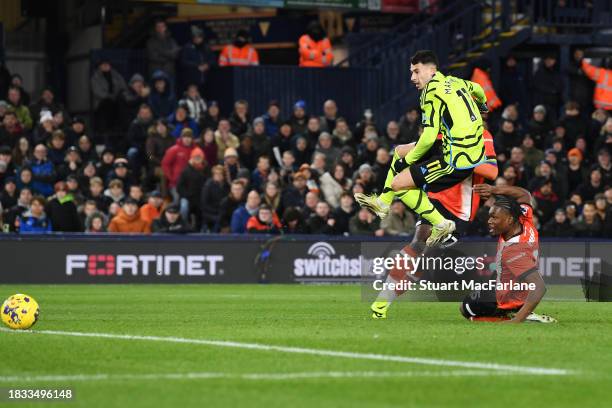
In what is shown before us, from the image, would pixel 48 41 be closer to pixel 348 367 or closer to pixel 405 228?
pixel 405 228

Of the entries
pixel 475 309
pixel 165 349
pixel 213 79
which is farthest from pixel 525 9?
pixel 165 349

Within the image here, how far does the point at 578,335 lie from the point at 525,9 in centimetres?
2132

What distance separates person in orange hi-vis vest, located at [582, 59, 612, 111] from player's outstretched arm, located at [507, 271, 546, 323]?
719 inches

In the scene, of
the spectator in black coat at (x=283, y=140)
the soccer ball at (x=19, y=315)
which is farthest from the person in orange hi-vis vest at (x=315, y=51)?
the soccer ball at (x=19, y=315)

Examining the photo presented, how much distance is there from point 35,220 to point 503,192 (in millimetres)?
12336

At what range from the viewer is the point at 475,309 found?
13.7m

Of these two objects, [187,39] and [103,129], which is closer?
[103,129]

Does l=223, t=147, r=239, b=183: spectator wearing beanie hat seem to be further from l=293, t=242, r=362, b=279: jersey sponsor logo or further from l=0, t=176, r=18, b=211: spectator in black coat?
l=0, t=176, r=18, b=211: spectator in black coat

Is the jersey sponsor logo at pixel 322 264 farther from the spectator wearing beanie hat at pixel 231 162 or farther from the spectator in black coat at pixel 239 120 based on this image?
the spectator in black coat at pixel 239 120

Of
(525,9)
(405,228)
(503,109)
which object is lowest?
(405,228)

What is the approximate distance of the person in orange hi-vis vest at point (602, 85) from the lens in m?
30.8

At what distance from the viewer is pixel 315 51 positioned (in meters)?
31.4

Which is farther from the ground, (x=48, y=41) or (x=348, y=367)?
(x=48, y=41)

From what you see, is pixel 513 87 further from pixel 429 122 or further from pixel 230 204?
pixel 429 122
